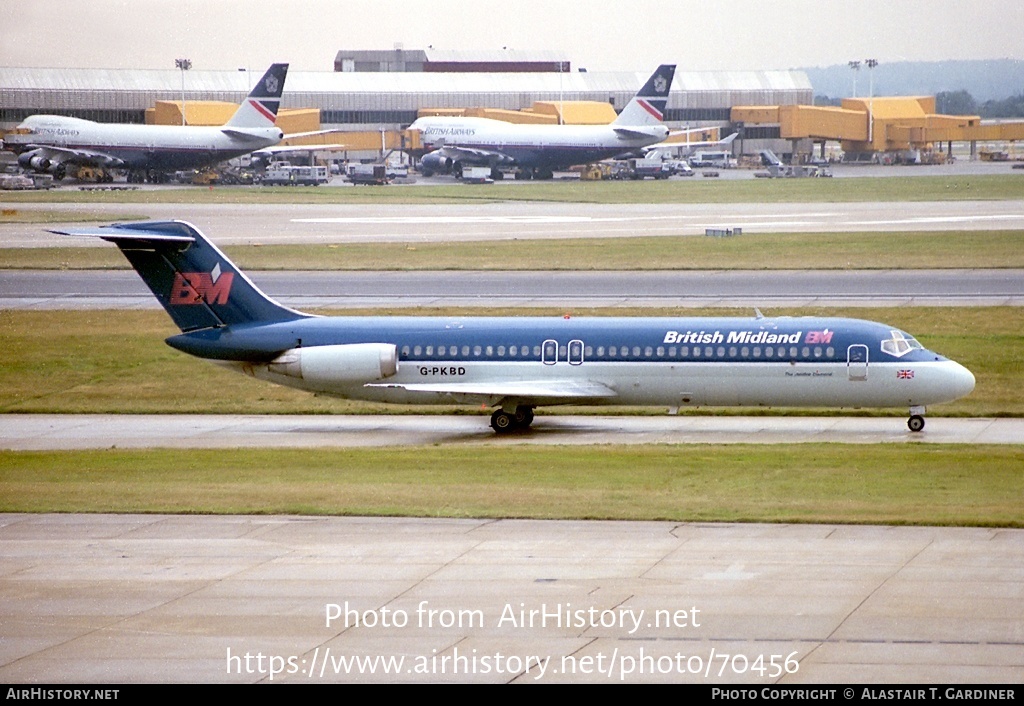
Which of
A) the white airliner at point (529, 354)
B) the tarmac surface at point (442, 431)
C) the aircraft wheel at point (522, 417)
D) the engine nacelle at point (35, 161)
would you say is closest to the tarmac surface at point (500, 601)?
the tarmac surface at point (442, 431)

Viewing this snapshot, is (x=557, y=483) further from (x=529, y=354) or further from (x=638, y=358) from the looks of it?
(x=529, y=354)

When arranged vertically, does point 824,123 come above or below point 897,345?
above

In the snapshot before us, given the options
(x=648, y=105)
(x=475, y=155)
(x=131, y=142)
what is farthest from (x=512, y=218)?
(x=648, y=105)

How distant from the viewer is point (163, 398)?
4444 centimetres

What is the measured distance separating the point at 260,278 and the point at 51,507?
136ft

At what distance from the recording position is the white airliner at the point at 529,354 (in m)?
37.6

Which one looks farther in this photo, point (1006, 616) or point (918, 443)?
point (918, 443)

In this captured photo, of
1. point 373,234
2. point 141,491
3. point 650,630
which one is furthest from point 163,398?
point 373,234

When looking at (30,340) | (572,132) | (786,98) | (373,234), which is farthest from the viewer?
(786,98)

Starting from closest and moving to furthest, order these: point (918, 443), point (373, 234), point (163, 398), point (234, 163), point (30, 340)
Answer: point (918, 443) < point (163, 398) < point (30, 340) < point (373, 234) < point (234, 163)

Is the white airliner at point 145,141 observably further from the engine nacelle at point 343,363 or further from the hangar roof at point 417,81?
the engine nacelle at point 343,363

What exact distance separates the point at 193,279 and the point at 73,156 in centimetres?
9194

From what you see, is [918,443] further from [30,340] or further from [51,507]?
[30,340]

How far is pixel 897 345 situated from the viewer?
3762 centimetres
